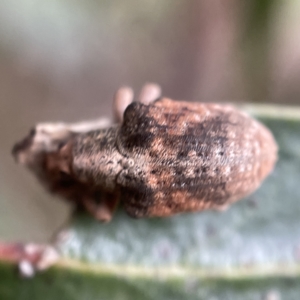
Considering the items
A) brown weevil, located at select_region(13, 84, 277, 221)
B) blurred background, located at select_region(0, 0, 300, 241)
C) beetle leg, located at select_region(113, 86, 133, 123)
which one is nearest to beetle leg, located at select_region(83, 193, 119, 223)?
brown weevil, located at select_region(13, 84, 277, 221)

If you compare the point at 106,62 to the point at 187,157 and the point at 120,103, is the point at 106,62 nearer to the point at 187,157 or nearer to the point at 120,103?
the point at 120,103

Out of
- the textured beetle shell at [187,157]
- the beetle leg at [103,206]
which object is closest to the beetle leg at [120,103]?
the textured beetle shell at [187,157]

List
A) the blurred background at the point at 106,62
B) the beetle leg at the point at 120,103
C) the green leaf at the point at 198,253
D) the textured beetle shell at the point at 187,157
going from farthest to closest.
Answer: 1. the blurred background at the point at 106,62
2. the beetle leg at the point at 120,103
3. the green leaf at the point at 198,253
4. the textured beetle shell at the point at 187,157

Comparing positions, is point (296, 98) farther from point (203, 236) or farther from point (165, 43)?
point (203, 236)

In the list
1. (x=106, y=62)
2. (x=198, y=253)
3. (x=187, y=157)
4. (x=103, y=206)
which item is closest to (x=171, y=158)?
(x=187, y=157)

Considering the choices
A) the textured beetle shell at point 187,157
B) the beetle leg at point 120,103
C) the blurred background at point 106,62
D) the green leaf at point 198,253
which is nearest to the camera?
the textured beetle shell at point 187,157

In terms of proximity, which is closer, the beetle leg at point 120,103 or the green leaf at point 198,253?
the green leaf at point 198,253

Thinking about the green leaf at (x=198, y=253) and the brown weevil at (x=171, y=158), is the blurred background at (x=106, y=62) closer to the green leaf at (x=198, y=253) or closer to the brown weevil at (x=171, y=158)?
the green leaf at (x=198, y=253)

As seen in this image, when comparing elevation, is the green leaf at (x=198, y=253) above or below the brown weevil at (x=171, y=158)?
below
